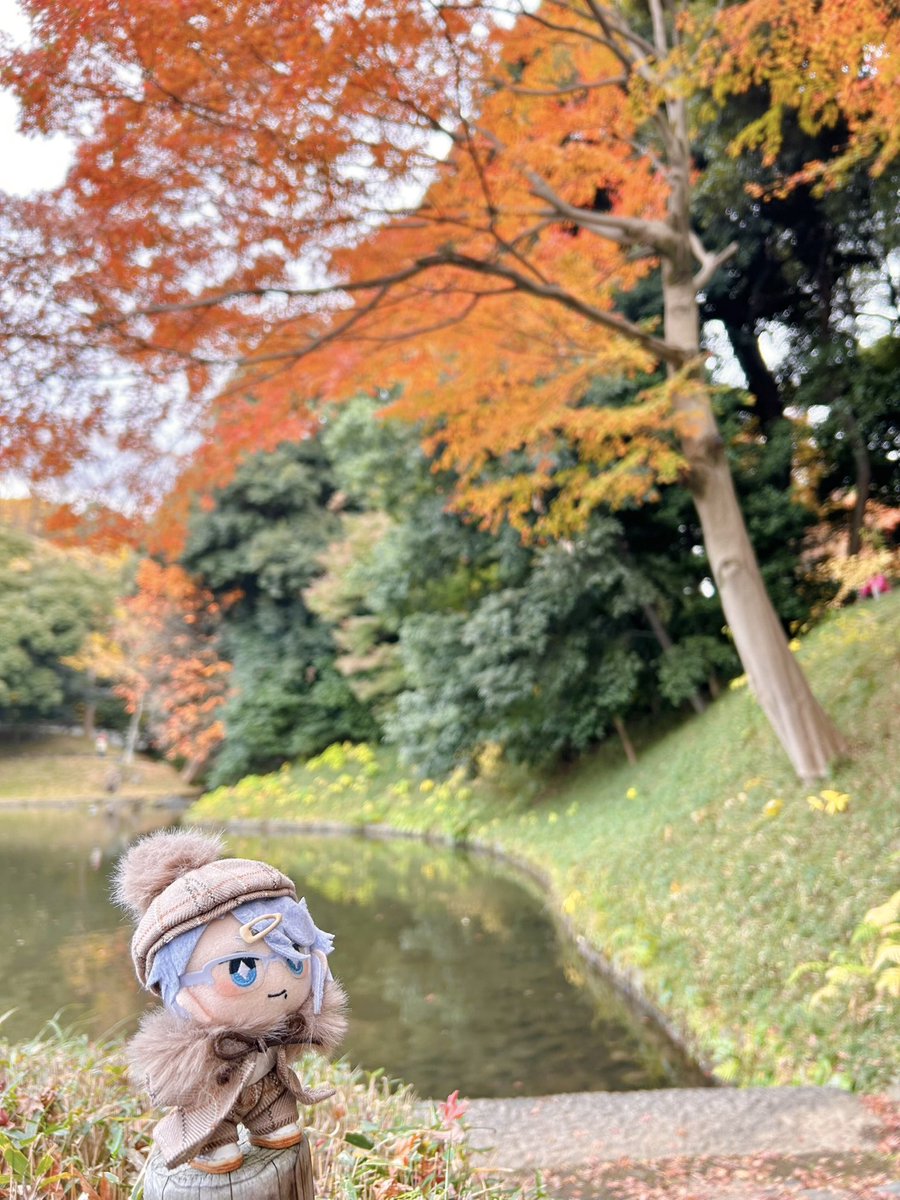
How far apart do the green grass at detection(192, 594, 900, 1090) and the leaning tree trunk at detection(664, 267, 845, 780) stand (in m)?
0.34

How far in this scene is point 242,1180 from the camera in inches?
68.5

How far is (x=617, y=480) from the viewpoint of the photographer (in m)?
7.38

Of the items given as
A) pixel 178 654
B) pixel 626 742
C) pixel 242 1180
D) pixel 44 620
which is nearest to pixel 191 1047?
pixel 242 1180

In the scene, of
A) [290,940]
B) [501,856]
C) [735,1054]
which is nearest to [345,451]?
[501,856]

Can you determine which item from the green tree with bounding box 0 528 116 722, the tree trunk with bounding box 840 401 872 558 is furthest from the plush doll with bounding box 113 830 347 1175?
the green tree with bounding box 0 528 116 722

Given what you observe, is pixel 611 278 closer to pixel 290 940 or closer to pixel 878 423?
pixel 878 423

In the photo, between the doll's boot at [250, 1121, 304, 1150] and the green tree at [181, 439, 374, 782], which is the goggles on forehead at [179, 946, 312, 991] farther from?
the green tree at [181, 439, 374, 782]

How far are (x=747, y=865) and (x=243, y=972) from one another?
6049mm

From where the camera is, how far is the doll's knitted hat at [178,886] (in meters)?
1.86

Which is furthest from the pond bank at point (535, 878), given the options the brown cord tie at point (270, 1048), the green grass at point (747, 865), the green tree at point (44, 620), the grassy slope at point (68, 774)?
the green tree at point (44, 620)

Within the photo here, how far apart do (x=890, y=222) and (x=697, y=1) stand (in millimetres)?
3131

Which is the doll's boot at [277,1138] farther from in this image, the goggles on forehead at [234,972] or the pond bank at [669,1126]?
the pond bank at [669,1126]

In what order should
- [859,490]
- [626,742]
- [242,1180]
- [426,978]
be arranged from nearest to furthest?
1. [242,1180]
2. [426,978]
3. [859,490]
4. [626,742]

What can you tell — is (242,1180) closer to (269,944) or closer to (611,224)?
(269,944)
